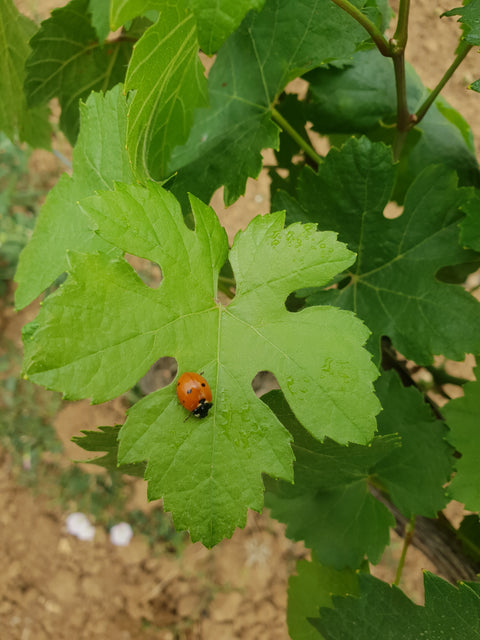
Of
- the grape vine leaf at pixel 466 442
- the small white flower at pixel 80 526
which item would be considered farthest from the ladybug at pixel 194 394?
the small white flower at pixel 80 526

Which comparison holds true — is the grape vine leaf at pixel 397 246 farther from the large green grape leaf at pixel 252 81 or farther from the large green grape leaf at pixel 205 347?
the large green grape leaf at pixel 205 347

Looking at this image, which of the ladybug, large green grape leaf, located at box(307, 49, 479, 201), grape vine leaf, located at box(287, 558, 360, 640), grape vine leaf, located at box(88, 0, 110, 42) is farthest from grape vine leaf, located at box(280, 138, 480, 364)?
grape vine leaf, located at box(287, 558, 360, 640)

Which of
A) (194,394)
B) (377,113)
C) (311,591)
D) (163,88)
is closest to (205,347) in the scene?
(194,394)

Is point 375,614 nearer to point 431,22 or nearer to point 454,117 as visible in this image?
point 454,117

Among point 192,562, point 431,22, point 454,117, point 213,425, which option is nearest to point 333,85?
point 454,117

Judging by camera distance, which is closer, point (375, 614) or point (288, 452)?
point (288, 452)

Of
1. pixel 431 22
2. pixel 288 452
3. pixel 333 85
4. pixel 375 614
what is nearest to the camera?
pixel 288 452
